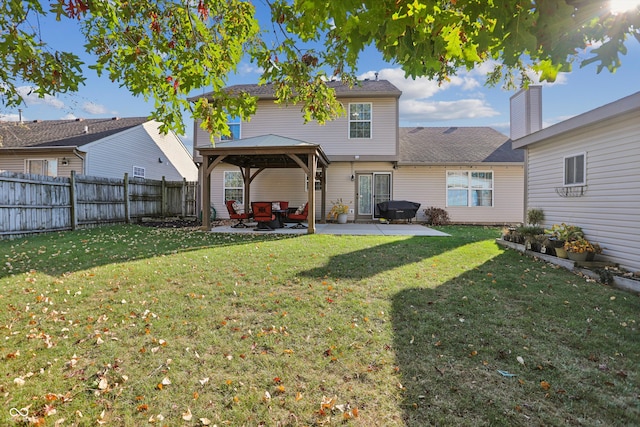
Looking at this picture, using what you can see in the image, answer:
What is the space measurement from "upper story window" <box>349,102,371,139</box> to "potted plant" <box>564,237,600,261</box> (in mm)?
9347

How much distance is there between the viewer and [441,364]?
9.27 ft

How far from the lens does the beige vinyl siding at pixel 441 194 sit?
1480 cm

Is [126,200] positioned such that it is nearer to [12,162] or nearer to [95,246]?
[95,246]

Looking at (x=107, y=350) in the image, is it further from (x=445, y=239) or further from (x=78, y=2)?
(x=445, y=239)

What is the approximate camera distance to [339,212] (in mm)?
14398

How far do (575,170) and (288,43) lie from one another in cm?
727

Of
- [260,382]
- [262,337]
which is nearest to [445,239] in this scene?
[262,337]

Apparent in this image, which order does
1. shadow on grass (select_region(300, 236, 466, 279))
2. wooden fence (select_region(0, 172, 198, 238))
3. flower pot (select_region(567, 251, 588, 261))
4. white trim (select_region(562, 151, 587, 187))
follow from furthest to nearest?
wooden fence (select_region(0, 172, 198, 238)), white trim (select_region(562, 151, 587, 187)), flower pot (select_region(567, 251, 588, 261)), shadow on grass (select_region(300, 236, 466, 279))

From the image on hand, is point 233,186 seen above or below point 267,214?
above

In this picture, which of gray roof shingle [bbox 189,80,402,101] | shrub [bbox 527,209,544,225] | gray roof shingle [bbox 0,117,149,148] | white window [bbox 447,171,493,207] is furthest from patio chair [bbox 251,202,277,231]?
gray roof shingle [bbox 0,117,149,148]

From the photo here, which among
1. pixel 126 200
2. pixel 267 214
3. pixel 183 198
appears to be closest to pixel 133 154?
pixel 183 198

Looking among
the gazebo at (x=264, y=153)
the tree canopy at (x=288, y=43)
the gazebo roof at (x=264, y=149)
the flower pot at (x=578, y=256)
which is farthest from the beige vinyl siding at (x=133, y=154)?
the flower pot at (x=578, y=256)

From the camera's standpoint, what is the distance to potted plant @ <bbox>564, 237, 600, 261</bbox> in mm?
6398

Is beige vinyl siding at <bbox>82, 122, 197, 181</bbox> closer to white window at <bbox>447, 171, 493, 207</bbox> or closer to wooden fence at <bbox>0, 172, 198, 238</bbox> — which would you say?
wooden fence at <bbox>0, 172, 198, 238</bbox>
